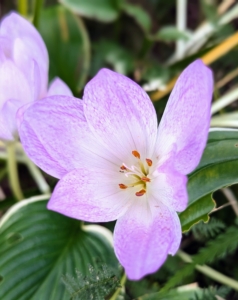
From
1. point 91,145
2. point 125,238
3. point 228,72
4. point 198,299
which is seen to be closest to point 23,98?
point 91,145

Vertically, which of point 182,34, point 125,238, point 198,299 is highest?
point 182,34

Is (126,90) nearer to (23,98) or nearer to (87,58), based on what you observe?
(23,98)

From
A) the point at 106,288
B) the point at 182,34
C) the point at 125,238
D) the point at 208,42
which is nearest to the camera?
the point at 125,238

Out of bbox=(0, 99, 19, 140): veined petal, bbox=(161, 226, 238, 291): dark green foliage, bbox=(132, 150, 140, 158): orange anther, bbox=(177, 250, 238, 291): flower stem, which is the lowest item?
bbox=(177, 250, 238, 291): flower stem

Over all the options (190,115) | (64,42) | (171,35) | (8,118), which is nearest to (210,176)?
(190,115)

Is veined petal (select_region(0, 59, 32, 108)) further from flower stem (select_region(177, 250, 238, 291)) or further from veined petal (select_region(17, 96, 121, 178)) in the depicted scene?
flower stem (select_region(177, 250, 238, 291))

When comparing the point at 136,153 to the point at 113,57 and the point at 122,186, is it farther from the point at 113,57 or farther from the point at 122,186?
the point at 113,57

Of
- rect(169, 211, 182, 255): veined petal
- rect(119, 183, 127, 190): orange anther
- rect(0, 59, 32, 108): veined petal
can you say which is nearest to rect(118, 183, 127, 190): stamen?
rect(119, 183, 127, 190): orange anther
